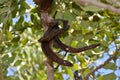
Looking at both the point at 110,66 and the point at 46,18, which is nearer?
the point at 46,18

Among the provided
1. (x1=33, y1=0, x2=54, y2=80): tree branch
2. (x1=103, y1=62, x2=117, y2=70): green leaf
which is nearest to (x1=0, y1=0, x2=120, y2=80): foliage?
(x1=103, y1=62, x2=117, y2=70): green leaf

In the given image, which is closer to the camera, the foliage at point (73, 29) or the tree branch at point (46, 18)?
the tree branch at point (46, 18)

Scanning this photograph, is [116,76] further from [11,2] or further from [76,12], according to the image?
[11,2]

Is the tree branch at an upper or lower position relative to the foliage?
lower

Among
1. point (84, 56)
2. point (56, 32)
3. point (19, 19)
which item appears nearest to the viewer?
point (56, 32)

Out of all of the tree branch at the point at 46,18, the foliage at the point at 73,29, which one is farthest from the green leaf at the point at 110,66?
the tree branch at the point at 46,18

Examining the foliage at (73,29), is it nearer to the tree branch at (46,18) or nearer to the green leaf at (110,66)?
the green leaf at (110,66)

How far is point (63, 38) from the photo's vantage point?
125 centimetres

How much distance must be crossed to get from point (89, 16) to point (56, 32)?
402 mm

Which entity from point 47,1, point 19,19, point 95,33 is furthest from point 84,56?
point 47,1

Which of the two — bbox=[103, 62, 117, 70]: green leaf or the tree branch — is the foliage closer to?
bbox=[103, 62, 117, 70]: green leaf

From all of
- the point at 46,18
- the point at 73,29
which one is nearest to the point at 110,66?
the point at 73,29

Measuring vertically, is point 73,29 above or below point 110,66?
above

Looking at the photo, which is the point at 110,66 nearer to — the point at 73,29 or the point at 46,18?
the point at 73,29
